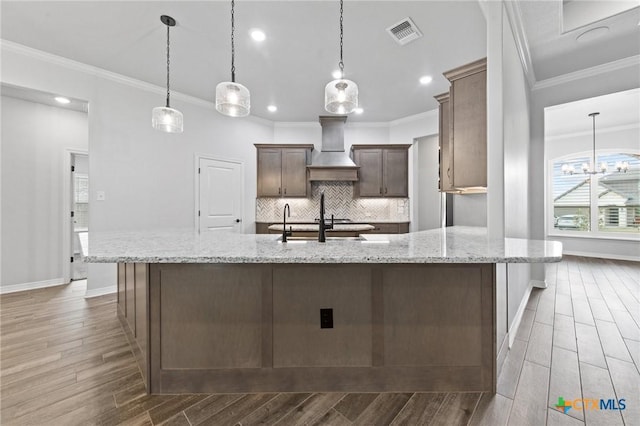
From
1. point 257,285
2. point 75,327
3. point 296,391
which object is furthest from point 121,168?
point 296,391

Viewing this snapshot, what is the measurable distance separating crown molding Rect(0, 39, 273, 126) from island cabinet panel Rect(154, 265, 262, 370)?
11.7 ft

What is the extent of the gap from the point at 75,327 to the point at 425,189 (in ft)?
19.5

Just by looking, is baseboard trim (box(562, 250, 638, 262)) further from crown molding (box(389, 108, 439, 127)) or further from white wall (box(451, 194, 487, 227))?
white wall (box(451, 194, 487, 227))

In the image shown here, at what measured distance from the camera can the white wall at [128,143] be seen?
3265 millimetres

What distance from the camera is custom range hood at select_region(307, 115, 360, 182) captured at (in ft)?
17.2

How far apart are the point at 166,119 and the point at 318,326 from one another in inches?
91.8

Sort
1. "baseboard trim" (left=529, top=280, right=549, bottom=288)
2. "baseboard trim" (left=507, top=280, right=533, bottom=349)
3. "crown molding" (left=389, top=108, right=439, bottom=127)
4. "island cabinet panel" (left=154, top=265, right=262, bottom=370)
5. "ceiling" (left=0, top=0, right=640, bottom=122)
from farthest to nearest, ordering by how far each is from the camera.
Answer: "crown molding" (left=389, top=108, right=439, bottom=127) → "baseboard trim" (left=529, top=280, right=549, bottom=288) → "ceiling" (left=0, top=0, right=640, bottom=122) → "baseboard trim" (left=507, top=280, right=533, bottom=349) → "island cabinet panel" (left=154, top=265, right=262, bottom=370)

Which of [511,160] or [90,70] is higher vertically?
[90,70]

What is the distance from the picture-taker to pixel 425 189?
230 inches

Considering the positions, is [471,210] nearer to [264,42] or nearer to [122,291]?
[264,42]

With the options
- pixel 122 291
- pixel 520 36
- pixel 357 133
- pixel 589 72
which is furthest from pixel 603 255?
pixel 122 291

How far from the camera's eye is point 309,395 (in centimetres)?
161

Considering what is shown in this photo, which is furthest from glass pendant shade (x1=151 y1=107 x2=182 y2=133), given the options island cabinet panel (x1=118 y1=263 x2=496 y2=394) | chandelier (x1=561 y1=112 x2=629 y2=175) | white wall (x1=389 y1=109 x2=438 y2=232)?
chandelier (x1=561 y1=112 x2=629 y2=175)

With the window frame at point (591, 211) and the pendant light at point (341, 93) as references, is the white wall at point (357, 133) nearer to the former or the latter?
the pendant light at point (341, 93)
